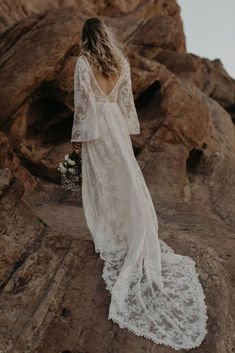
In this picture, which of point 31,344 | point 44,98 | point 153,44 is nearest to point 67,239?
point 31,344

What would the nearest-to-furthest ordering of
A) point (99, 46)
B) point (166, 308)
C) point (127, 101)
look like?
point (166, 308)
point (99, 46)
point (127, 101)

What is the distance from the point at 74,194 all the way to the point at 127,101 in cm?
329

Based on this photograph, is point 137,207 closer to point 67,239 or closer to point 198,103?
point 67,239

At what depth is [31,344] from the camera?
14.0 ft

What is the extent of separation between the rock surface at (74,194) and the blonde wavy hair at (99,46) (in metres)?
1.76

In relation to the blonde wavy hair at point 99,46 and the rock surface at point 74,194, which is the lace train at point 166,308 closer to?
the rock surface at point 74,194

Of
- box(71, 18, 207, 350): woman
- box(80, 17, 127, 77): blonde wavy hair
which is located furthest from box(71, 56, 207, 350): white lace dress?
box(80, 17, 127, 77): blonde wavy hair

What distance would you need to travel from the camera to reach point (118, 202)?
5430 millimetres

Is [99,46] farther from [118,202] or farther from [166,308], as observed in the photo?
[166,308]

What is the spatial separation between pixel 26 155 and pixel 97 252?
162 inches

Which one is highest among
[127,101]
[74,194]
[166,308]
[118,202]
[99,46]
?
[99,46]

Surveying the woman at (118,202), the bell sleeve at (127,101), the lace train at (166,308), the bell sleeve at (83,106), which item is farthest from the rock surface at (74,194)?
the bell sleeve at (127,101)

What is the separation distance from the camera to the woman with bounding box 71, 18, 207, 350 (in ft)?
15.2

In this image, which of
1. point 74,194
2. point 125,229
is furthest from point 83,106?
point 74,194
